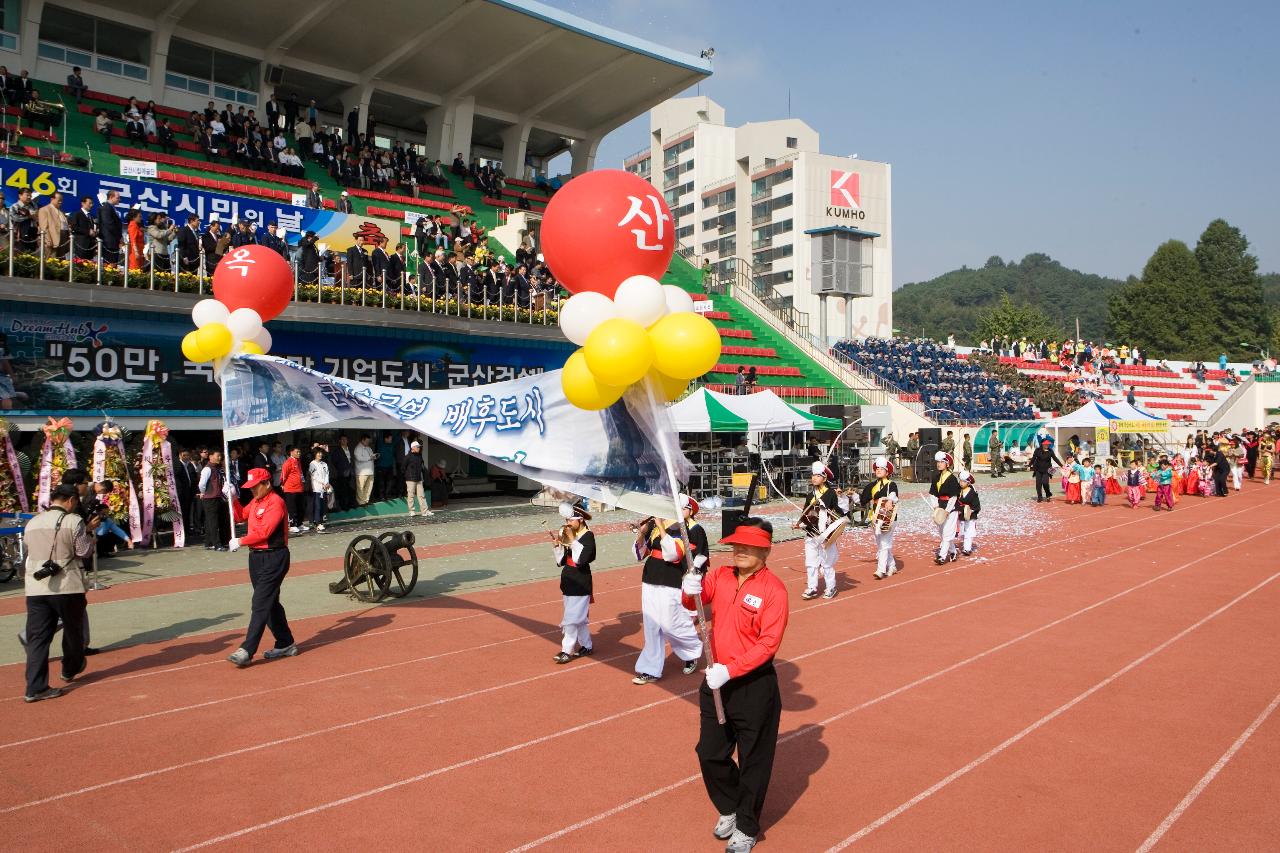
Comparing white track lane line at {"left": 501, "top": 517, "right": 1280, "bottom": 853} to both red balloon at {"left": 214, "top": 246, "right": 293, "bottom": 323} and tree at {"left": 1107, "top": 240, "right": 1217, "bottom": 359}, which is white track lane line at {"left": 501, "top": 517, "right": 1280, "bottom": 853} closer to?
red balloon at {"left": 214, "top": 246, "right": 293, "bottom": 323}

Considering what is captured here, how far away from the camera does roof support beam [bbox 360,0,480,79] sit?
101 feet

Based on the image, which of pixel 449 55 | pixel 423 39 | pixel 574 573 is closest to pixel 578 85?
pixel 449 55

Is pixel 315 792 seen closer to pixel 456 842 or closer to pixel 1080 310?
pixel 456 842

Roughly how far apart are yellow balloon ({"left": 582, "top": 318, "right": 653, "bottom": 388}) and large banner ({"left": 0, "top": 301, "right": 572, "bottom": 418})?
580 inches

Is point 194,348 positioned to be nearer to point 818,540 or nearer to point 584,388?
point 584,388

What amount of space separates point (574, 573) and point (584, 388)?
9.11ft

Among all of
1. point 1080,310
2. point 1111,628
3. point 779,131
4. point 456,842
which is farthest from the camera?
point 1080,310

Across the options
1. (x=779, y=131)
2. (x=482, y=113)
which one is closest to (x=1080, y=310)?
(x=779, y=131)

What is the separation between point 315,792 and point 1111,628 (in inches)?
337

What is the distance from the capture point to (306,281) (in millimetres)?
19391

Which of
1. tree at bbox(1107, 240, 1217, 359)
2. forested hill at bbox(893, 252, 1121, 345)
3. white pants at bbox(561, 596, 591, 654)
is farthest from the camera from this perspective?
forested hill at bbox(893, 252, 1121, 345)

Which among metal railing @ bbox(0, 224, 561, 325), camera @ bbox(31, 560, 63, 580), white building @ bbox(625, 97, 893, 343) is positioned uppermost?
white building @ bbox(625, 97, 893, 343)

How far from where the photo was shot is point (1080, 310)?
151375 mm

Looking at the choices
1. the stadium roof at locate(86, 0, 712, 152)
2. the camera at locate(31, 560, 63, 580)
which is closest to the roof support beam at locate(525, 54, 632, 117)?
the stadium roof at locate(86, 0, 712, 152)
